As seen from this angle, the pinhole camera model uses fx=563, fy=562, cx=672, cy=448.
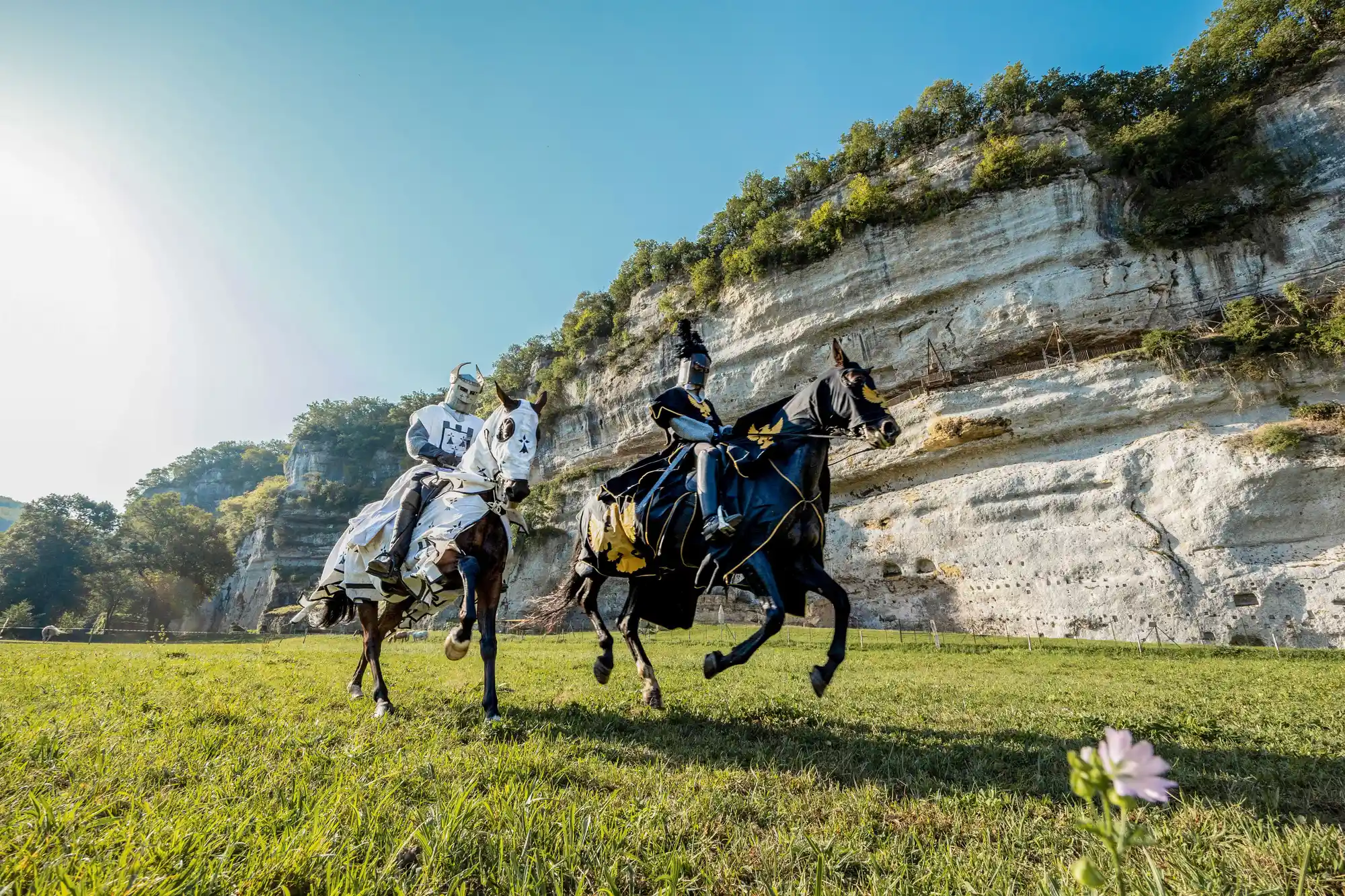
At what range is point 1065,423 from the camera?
2094 cm

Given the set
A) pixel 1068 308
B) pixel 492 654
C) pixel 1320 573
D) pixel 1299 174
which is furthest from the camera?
pixel 1068 308

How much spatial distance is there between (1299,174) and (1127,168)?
5.05m

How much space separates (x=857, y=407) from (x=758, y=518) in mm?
1364

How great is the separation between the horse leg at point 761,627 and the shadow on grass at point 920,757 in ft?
1.71

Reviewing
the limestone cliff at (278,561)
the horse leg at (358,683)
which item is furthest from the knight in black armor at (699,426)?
the limestone cliff at (278,561)

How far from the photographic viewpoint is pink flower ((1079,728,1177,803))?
2.99 ft

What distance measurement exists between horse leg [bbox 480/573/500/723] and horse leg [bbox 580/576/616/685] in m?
1.21

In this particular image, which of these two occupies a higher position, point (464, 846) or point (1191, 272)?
point (1191, 272)

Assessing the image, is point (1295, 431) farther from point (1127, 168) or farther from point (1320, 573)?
point (1127, 168)

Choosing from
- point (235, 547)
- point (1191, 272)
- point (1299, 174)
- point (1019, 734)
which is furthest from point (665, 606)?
point (235, 547)

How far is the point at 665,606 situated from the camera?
6.83 m

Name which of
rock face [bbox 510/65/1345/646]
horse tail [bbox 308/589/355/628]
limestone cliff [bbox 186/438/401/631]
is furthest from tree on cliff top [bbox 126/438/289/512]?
horse tail [bbox 308/589/355/628]

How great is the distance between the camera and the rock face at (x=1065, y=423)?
16734 mm

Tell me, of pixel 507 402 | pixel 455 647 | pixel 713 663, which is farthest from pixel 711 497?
pixel 455 647
